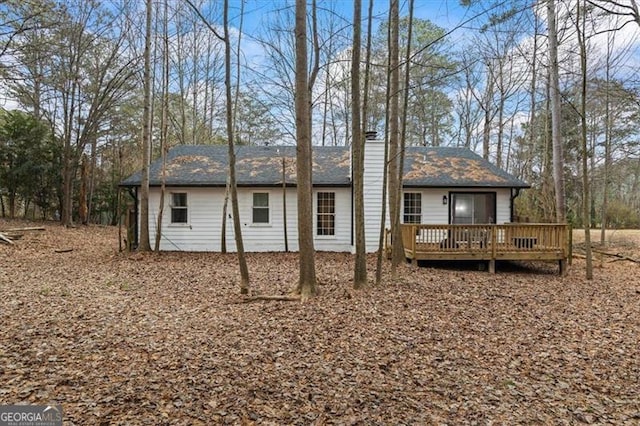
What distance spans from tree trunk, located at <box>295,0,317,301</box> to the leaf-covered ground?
39cm

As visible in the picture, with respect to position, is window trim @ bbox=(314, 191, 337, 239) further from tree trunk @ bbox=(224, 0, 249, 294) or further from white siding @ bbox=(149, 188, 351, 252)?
tree trunk @ bbox=(224, 0, 249, 294)

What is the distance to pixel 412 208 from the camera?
12719 millimetres

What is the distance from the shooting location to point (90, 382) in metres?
3.24

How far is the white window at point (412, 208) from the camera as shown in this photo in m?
12.7

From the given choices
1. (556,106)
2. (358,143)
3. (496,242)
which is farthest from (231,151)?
(556,106)

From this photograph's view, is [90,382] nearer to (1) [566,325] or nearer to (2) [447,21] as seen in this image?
(1) [566,325]

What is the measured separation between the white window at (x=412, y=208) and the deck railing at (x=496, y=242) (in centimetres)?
282

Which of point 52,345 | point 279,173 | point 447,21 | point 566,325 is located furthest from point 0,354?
point 279,173

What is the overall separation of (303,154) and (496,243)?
6.09m

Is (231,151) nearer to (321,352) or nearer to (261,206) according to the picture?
(321,352)

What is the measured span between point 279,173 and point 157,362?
9.87 meters

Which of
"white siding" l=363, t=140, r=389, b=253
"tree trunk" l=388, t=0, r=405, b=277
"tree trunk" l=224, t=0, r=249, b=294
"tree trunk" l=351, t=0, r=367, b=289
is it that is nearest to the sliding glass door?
"white siding" l=363, t=140, r=389, b=253

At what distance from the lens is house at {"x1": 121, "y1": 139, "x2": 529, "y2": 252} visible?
40.6 feet

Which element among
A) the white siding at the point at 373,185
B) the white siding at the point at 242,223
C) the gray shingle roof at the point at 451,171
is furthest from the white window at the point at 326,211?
the gray shingle roof at the point at 451,171
